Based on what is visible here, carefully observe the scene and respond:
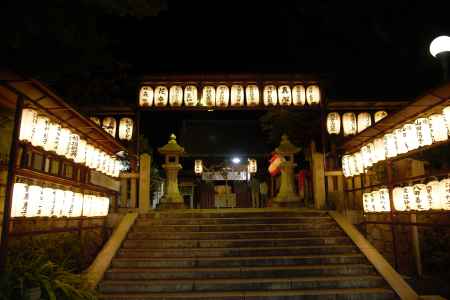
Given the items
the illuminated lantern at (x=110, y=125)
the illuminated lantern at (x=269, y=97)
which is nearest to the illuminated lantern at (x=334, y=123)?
the illuminated lantern at (x=269, y=97)

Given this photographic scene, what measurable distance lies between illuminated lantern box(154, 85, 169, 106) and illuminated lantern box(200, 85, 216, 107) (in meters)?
1.71

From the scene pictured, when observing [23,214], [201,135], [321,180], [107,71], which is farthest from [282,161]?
[201,135]

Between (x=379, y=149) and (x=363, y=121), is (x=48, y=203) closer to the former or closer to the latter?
(x=379, y=149)

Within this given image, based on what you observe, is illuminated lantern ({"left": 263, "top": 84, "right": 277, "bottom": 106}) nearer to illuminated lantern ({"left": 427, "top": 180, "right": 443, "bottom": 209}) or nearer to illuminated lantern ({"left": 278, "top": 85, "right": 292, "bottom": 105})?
illuminated lantern ({"left": 278, "top": 85, "right": 292, "bottom": 105})

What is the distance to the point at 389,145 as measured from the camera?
10.4 meters

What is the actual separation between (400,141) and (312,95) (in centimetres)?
698

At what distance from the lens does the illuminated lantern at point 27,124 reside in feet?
25.1

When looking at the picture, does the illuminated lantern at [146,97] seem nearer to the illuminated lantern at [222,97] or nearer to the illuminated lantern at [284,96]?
the illuminated lantern at [222,97]

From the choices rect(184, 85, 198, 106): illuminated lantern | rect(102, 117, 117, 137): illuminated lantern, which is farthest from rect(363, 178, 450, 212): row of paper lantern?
rect(102, 117, 117, 137): illuminated lantern

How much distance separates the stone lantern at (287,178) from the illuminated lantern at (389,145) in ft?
20.9

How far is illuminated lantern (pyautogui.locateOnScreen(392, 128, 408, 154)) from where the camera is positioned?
9.66 metres

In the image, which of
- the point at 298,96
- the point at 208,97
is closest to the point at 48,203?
the point at 208,97

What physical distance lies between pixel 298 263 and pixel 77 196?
669 cm

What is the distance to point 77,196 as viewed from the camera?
10.0 meters
